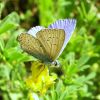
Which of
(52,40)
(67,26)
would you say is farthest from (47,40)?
(67,26)

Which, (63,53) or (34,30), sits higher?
(34,30)

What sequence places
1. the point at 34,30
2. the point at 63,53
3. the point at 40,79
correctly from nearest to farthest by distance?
the point at 40,79, the point at 34,30, the point at 63,53

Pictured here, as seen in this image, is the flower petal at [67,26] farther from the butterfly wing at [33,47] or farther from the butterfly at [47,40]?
the butterfly wing at [33,47]

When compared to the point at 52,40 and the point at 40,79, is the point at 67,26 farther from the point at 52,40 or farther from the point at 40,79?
the point at 40,79

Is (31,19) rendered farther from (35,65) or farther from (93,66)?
(35,65)

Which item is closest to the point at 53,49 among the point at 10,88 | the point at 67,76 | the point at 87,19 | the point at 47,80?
the point at 47,80
